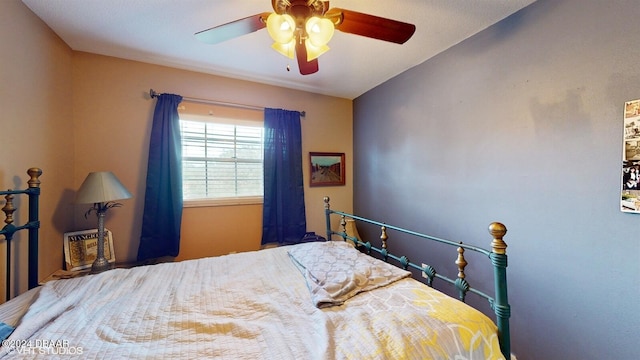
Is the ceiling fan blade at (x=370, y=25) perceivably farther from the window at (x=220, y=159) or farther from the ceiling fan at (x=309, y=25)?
the window at (x=220, y=159)

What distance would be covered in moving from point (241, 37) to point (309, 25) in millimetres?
985

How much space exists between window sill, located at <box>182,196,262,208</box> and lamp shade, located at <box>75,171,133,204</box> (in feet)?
1.87

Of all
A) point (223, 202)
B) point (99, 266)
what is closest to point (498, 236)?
point (223, 202)

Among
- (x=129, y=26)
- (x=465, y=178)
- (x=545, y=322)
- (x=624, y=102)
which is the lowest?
(x=545, y=322)

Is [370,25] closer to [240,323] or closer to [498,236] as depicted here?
[498,236]

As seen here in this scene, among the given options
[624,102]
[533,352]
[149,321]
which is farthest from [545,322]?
[149,321]

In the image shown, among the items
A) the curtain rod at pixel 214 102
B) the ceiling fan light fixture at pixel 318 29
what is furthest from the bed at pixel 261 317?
the curtain rod at pixel 214 102

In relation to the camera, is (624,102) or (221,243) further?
(221,243)

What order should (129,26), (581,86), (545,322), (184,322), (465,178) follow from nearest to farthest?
1. (184,322)
2. (581,86)
3. (545,322)
4. (129,26)
5. (465,178)

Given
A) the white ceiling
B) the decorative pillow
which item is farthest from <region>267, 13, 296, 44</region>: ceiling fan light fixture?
the decorative pillow

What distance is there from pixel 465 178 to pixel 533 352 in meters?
1.21

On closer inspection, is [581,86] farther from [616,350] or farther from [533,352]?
[533,352]

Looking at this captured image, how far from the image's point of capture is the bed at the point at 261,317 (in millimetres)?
807

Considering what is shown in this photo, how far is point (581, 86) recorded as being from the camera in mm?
1313
